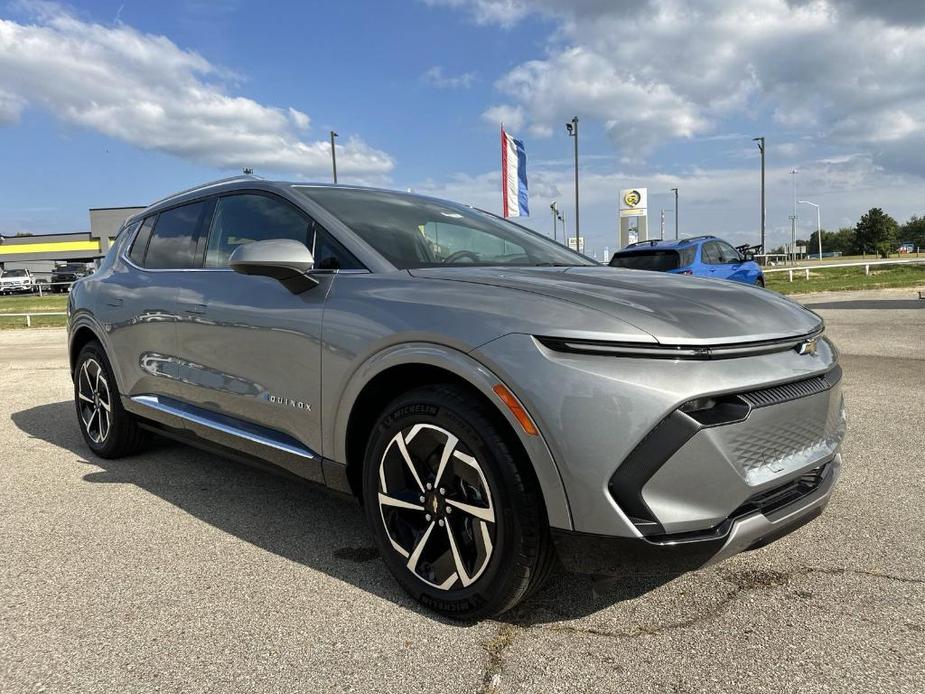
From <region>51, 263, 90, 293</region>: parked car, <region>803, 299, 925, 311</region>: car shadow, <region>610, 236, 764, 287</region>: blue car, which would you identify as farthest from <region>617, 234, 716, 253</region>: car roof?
<region>51, 263, 90, 293</region>: parked car

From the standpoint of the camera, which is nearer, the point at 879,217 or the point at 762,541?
the point at 762,541

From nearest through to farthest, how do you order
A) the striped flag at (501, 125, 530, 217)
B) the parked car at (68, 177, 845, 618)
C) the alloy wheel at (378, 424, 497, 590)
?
the parked car at (68, 177, 845, 618)
the alloy wheel at (378, 424, 497, 590)
the striped flag at (501, 125, 530, 217)

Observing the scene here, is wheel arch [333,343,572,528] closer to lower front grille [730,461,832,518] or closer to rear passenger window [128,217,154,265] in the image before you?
lower front grille [730,461,832,518]

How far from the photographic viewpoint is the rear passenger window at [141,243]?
4266 millimetres

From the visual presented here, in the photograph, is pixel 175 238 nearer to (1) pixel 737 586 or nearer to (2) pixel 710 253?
(1) pixel 737 586

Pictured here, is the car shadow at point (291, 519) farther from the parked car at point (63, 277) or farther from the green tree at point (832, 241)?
the green tree at point (832, 241)

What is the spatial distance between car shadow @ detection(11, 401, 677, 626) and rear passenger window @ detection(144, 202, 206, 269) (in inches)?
50.3

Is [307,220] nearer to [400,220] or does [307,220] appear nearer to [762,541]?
[400,220]

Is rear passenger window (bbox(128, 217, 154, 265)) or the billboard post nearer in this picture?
rear passenger window (bbox(128, 217, 154, 265))

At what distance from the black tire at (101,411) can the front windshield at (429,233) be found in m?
2.14

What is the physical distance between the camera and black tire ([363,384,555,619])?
214 centimetres

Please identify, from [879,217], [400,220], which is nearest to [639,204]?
[400,220]

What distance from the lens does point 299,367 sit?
281 centimetres

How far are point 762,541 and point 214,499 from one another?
2841 millimetres
